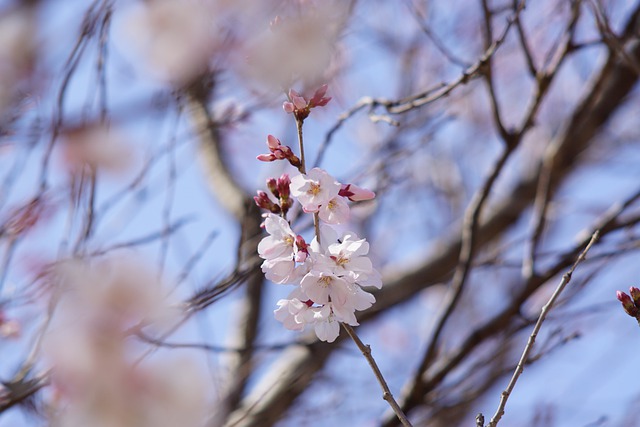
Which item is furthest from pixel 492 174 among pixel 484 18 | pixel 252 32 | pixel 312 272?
pixel 312 272

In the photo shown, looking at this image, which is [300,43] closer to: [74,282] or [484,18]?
[484,18]

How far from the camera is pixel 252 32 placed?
2.07 metres

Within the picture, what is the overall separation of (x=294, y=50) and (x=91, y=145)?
0.62 m

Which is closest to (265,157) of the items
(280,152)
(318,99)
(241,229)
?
(280,152)

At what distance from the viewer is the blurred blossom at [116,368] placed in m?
1.04

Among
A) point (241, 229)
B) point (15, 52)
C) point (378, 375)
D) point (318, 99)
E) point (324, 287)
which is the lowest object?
point (378, 375)

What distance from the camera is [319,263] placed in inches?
43.3

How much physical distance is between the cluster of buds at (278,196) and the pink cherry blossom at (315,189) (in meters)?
0.10

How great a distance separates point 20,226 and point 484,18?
4.93 ft

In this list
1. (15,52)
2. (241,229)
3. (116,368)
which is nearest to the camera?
(116,368)

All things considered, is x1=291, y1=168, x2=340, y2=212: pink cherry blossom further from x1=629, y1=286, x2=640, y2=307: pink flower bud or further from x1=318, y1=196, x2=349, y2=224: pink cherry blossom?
x1=629, y1=286, x2=640, y2=307: pink flower bud

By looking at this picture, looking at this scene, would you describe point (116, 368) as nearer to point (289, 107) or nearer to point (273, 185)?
point (273, 185)

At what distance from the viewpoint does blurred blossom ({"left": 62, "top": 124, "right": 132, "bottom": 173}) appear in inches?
69.4

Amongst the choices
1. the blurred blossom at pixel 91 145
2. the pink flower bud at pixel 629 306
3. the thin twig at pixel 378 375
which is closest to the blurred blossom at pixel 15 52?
the blurred blossom at pixel 91 145
